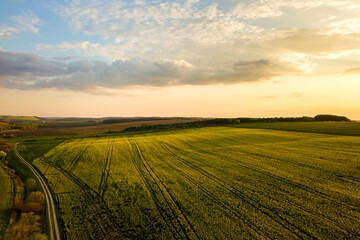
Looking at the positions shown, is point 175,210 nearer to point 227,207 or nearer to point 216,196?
point 227,207

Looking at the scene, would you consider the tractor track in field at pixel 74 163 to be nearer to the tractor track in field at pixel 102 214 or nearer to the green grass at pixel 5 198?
the tractor track in field at pixel 102 214

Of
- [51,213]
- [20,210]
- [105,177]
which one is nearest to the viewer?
[51,213]

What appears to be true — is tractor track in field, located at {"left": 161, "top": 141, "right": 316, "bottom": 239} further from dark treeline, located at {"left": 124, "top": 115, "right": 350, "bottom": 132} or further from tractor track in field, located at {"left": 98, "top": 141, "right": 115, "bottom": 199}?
dark treeline, located at {"left": 124, "top": 115, "right": 350, "bottom": 132}

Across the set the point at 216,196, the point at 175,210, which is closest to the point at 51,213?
the point at 175,210

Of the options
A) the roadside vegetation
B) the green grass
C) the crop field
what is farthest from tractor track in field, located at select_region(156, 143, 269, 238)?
the green grass

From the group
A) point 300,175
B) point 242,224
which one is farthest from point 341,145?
point 242,224

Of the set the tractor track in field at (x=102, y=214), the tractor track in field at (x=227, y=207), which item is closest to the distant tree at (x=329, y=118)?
the tractor track in field at (x=227, y=207)
